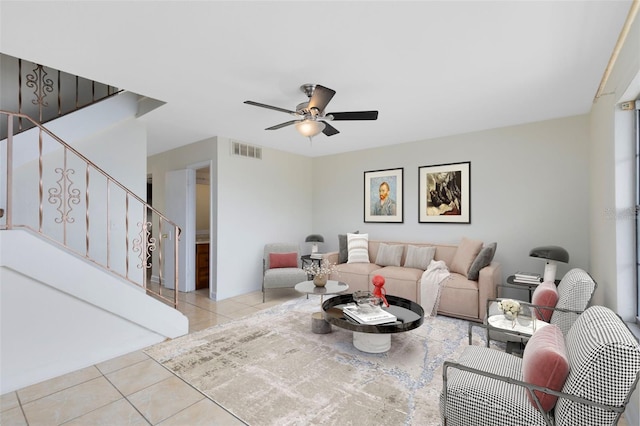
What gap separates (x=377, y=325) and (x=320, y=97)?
82.7 inches

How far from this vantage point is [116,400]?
7.50 ft

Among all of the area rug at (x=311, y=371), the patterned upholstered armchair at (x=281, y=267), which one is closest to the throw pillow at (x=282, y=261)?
the patterned upholstered armchair at (x=281, y=267)

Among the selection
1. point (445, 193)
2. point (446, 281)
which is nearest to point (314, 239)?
point (445, 193)

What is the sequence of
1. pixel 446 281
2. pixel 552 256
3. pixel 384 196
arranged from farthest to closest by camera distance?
pixel 384 196
pixel 446 281
pixel 552 256

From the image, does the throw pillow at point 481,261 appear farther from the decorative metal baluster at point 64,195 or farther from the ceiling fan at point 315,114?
the decorative metal baluster at point 64,195

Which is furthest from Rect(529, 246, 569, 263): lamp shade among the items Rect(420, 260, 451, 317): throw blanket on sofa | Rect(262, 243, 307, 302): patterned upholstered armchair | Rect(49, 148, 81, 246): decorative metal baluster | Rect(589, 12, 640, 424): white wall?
Rect(49, 148, 81, 246): decorative metal baluster

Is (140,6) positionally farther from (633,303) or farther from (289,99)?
(633,303)

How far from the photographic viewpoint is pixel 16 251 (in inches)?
93.9

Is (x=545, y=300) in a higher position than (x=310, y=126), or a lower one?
lower

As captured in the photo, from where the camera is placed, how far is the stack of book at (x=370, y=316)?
284 cm

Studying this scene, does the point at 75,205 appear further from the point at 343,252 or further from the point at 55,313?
the point at 343,252

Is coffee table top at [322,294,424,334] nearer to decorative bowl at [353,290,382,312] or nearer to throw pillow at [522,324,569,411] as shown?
decorative bowl at [353,290,382,312]

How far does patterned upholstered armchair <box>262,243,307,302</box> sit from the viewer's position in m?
4.83

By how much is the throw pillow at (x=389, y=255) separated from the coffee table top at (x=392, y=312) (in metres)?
1.44
